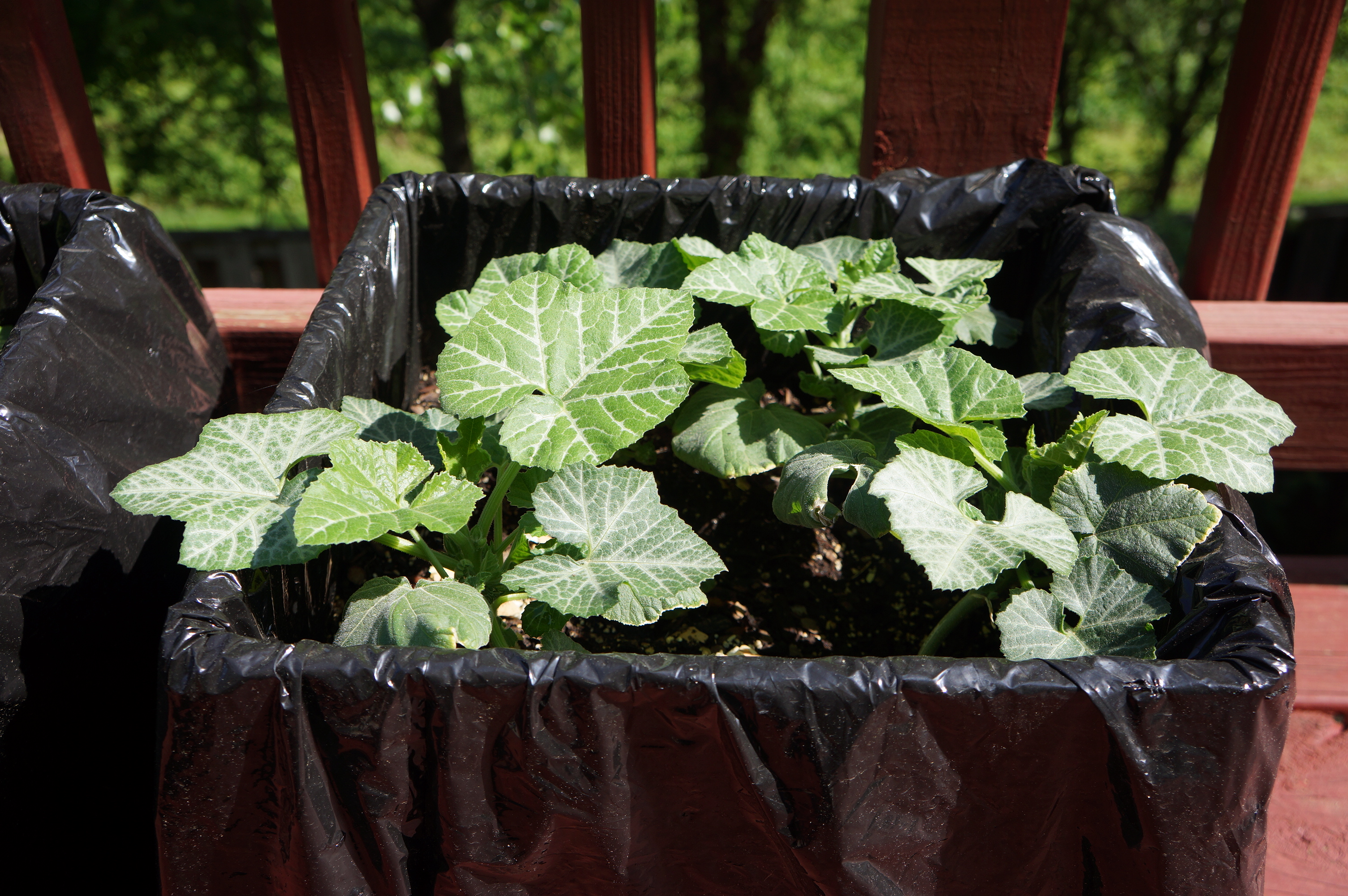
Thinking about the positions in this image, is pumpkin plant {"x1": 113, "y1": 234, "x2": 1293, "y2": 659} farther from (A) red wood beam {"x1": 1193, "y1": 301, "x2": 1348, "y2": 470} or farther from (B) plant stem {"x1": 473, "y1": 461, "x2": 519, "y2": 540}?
(A) red wood beam {"x1": 1193, "y1": 301, "x2": 1348, "y2": 470}

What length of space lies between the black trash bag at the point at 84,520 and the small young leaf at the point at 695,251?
2.45ft

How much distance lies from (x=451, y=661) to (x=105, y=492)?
0.67 meters

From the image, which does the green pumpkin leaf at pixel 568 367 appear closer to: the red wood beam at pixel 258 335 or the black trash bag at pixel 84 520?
the black trash bag at pixel 84 520

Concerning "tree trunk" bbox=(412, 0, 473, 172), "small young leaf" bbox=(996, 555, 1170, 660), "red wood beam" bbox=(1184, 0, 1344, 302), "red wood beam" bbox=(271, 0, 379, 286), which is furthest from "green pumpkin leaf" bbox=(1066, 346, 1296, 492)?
"tree trunk" bbox=(412, 0, 473, 172)

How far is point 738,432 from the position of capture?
116cm

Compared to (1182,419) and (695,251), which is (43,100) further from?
(1182,419)

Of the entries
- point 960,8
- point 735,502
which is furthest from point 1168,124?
point 735,502

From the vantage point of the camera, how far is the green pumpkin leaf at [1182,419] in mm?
919

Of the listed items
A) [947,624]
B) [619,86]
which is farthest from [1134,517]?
[619,86]

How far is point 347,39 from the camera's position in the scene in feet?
4.83

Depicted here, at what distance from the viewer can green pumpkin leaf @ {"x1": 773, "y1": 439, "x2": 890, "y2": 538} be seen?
0.95m

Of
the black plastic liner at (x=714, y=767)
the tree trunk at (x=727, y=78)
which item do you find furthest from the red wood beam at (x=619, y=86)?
the tree trunk at (x=727, y=78)

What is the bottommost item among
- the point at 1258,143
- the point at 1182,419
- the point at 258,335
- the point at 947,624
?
the point at 947,624

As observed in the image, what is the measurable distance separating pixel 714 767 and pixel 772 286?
687 millimetres
